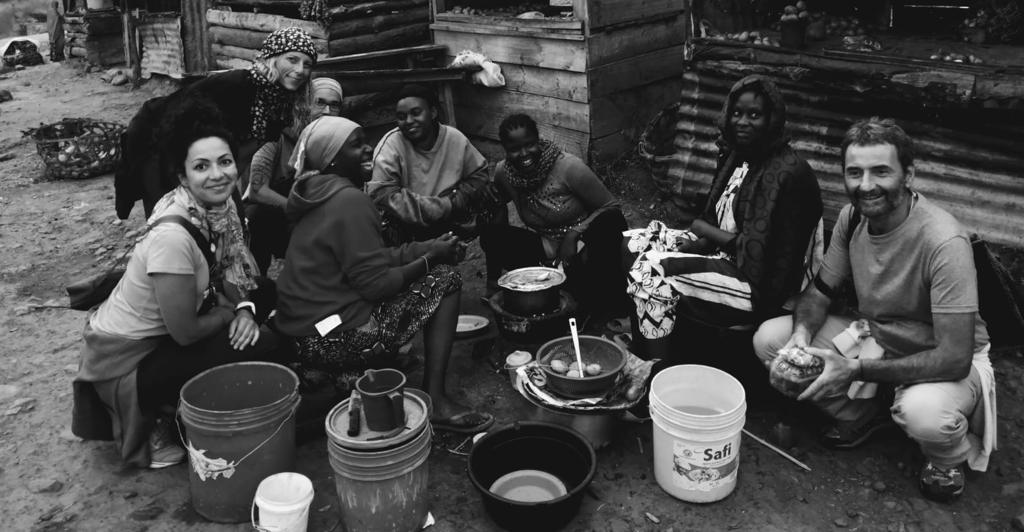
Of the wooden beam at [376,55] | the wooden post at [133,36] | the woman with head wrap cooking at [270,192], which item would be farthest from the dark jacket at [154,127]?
the wooden post at [133,36]

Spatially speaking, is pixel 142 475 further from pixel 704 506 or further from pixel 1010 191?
pixel 1010 191

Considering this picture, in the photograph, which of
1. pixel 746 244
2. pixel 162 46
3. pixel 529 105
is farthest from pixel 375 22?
pixel 162 46

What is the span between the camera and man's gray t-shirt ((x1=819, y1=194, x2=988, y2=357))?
129 inches

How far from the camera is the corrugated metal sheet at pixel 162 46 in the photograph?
40.5ft

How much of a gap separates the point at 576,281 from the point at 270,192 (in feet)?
6.87

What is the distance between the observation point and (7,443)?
418cm

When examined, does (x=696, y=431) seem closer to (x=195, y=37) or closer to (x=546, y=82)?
(x=546, y=82)

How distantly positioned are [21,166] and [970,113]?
32.6 ft

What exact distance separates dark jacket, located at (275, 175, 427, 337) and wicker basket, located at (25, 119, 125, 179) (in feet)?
19.0

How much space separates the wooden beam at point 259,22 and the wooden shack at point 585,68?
150cm

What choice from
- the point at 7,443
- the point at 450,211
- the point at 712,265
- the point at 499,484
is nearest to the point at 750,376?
the point at 712,265

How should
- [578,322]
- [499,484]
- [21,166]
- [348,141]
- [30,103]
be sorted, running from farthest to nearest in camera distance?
[30,103]
[21,166]
[578,322]
[348,141]
[499,484]

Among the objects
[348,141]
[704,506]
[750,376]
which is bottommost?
[704,506]

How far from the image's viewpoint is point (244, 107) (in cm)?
522
